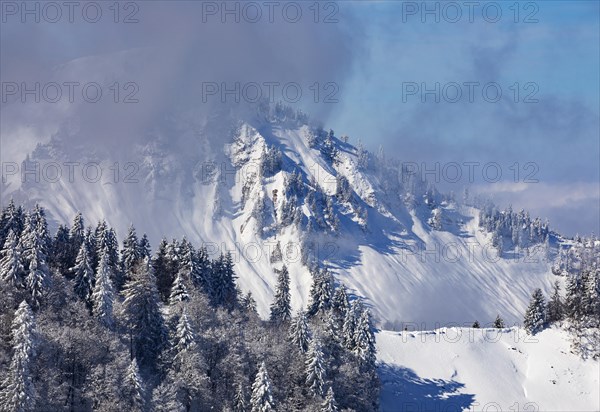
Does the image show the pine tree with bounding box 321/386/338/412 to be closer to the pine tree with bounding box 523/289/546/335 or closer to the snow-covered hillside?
the snow-covered hillside

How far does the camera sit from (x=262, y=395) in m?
82.3

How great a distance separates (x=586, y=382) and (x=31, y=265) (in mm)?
99667

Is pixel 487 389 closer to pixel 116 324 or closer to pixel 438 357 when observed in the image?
pixel 438 357

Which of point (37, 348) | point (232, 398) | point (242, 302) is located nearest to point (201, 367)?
point (232, 398)

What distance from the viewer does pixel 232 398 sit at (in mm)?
87188

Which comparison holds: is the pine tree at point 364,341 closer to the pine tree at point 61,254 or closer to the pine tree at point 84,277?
the pine tree at point 84,277

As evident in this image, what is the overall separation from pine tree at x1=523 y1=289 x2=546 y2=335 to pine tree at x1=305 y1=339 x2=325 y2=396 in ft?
208

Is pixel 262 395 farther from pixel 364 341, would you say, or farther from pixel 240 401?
pixel 364 341

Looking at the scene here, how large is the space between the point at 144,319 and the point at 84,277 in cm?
1251

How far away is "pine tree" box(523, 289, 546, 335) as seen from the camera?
140 metres

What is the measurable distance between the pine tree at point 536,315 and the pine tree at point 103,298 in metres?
88.0

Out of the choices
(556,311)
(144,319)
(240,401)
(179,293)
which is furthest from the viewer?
(556,311)

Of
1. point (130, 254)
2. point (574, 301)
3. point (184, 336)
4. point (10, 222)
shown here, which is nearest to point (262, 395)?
point (184, 336)

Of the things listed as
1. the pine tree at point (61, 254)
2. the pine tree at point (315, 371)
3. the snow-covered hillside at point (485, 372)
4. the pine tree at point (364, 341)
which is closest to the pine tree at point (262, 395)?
the pine tree at point (315, 371)
